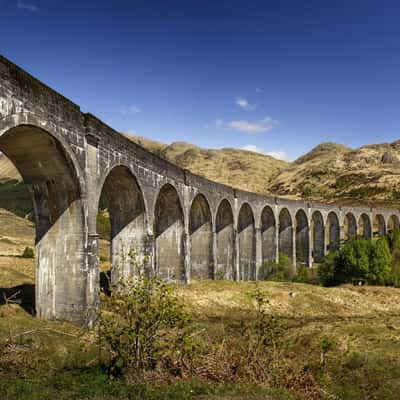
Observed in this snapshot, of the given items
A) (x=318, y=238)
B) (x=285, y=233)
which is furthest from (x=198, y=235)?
(x=318, y=238)

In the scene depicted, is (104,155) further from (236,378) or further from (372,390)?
(372,390)

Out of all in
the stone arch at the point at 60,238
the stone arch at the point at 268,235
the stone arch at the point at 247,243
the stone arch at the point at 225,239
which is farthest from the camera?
the stone arch at the point at 268,235

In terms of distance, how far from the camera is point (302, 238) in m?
48.9

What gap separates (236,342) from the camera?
12961 mm

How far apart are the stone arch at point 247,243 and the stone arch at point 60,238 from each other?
23836mm

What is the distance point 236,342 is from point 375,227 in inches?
2867

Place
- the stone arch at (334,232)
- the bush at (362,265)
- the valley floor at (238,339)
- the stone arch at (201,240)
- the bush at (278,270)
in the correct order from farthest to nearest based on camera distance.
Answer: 1. the stone arch at (334,232)
2. the bush at (278,270)
3. the bush at (362,265)
4. the stone arch at (201,240)
5. the valley floor at (238,339)

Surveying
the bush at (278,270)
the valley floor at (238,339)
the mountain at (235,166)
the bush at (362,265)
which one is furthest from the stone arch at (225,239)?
the mountain at (235,166)

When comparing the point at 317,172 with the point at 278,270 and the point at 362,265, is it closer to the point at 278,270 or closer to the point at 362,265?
the point at 278,270

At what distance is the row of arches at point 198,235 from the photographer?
20.3 metres

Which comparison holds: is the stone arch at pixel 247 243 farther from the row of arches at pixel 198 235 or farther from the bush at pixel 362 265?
the bush at pixel 362 265

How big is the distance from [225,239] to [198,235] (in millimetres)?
4122

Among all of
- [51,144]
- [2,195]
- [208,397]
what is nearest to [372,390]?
[208,397]

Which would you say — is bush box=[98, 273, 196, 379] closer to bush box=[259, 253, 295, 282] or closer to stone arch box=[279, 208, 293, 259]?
bush box=[259, 253, 295, 282]
